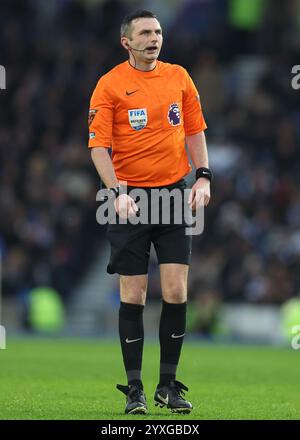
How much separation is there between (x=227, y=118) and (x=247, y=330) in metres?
4.19

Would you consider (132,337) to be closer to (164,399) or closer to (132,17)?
(164,399)

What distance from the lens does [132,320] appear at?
809 centimetres

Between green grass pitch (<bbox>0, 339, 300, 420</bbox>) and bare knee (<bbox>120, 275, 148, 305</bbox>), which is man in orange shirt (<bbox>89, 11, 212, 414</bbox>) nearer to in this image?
bare knee (<bbox>120, 275, 148, 305</bbox>)

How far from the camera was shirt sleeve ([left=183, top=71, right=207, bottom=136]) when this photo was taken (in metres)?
8.30

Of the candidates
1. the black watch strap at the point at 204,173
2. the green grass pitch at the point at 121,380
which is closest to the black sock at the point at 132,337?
the green grass pitch at the point at 121,380

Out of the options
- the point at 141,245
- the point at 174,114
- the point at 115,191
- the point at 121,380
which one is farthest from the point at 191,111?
the point at 121,380

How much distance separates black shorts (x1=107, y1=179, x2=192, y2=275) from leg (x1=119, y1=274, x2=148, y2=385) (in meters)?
0.07

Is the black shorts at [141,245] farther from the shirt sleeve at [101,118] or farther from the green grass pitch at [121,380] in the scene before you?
the green grass pitch at [121,380]

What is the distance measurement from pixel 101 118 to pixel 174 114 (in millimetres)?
491

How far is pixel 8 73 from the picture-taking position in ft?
75.4

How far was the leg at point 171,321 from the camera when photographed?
318 inches
